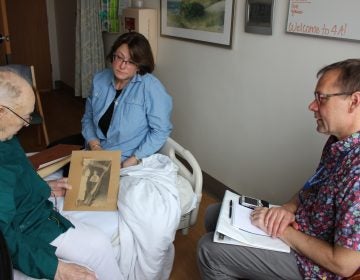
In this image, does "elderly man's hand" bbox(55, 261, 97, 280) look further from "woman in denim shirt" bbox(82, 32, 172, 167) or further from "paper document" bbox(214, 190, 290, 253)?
"woman in denim shirt" bbox(82, 32, 172, 167)

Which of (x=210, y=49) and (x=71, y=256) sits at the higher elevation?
(x=210, y=49)

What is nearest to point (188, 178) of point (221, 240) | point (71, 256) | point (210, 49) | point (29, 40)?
point (221, 240)

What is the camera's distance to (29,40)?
536 centimetres

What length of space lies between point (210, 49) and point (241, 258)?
1.63m

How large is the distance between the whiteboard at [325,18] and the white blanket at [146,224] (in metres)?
1.05

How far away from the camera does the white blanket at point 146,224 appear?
156cm

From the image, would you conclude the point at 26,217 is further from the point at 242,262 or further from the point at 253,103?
the point at 253,103

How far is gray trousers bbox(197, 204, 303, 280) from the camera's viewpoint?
127 centimetres

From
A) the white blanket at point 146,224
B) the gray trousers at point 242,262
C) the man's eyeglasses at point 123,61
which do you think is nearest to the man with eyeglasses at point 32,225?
the white blanket at point 146,224

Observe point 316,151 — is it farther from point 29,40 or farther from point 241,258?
point 29,40

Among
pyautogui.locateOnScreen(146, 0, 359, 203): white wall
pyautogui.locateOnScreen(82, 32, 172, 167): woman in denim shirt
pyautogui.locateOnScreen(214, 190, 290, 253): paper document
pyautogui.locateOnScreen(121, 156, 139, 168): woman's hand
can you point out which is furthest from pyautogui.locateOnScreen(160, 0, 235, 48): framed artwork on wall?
pyautogui.locateOnScreen(214, 190, 290, 253): paper document

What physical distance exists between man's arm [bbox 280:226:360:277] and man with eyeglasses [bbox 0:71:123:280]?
716 mm

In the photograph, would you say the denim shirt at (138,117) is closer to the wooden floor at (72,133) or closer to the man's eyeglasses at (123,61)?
the man's eyeglasses at (123,61)

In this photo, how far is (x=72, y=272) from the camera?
4.01 feet
